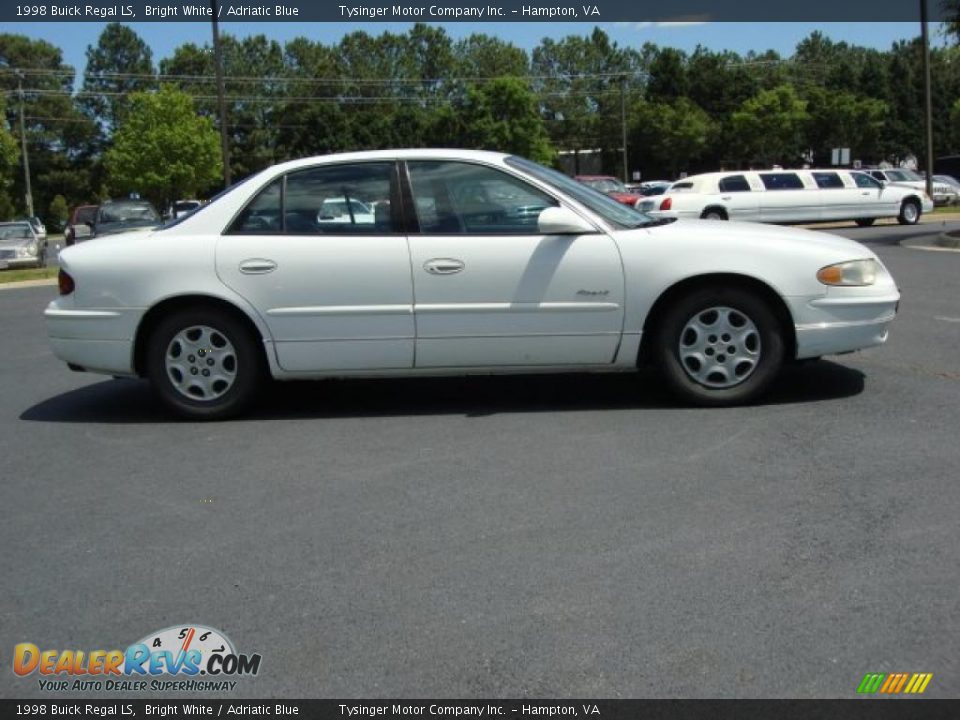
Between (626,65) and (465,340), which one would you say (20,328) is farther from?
(626,65)

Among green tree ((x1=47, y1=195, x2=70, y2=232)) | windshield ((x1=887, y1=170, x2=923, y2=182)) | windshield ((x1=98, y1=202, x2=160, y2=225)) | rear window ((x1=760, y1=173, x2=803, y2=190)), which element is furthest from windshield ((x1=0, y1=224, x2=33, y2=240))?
green tree ((x1=47, y1=195, x2=70, y2=232))

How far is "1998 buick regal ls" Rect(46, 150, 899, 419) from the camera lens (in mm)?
6281

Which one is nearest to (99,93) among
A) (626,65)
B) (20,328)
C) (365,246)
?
(626,65)

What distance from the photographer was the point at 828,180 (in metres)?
28.2

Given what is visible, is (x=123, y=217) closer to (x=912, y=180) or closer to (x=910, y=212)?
(x=910, y=212)

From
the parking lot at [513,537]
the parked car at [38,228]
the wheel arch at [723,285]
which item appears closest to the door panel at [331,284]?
the parking lot at [513,537]

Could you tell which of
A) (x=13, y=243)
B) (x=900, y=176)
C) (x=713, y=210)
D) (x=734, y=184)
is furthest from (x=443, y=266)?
(x=900, y=176)

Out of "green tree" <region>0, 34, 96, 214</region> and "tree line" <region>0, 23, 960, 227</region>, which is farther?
"green tree" <region>0, 34, 96, 214</region>

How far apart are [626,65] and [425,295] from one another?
326ft

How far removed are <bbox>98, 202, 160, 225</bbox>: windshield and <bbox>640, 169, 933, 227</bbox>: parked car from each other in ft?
40.8

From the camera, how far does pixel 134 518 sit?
4.84 m

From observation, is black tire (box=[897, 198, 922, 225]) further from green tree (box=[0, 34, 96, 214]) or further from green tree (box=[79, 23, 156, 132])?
green tree (box=[79, 23, 156, 132])

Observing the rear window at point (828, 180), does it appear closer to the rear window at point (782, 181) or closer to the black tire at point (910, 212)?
the rear window at point (782, 181)
